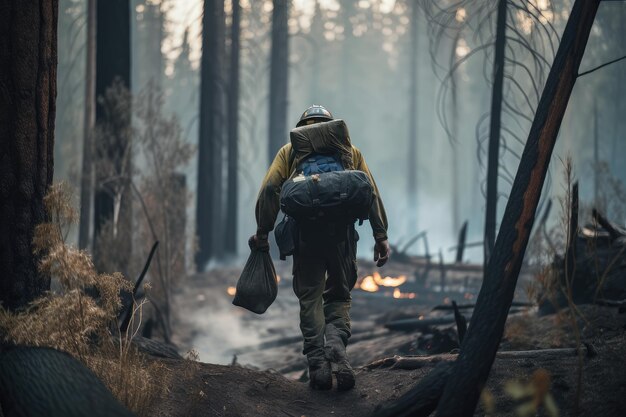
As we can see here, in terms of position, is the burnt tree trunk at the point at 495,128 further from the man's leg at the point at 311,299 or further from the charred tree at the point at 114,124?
the charred tree at the point at 114,124

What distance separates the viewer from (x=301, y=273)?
5852 millimetres

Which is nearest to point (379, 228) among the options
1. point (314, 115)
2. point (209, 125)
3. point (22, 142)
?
point (314, 115)

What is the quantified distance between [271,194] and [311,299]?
0.95 m

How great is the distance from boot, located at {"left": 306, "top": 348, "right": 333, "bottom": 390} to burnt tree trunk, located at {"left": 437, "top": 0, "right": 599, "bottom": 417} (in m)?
1.59

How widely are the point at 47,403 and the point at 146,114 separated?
8170mm

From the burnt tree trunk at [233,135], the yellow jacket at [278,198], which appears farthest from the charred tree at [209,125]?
the yellow jacket at [278,198]

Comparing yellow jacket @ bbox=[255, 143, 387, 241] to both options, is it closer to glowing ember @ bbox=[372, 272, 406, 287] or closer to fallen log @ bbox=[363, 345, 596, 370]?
fallen log @ bbox=[363, 345, 596, 370]

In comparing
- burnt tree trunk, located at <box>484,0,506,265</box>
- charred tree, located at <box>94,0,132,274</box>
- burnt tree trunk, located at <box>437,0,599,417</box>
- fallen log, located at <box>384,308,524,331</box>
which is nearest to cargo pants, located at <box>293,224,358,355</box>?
burnt tree trunk, located at <box>437,0,599,417</box>

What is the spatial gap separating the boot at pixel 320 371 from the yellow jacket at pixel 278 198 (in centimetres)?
108

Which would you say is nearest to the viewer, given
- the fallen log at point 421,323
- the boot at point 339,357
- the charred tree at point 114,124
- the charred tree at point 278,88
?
the boot at point 339,357

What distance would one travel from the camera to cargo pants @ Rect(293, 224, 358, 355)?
5656 millimetres

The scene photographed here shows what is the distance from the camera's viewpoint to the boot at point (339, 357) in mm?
5438

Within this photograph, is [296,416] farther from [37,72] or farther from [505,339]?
[37,72]

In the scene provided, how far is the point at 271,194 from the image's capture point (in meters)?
5.84
